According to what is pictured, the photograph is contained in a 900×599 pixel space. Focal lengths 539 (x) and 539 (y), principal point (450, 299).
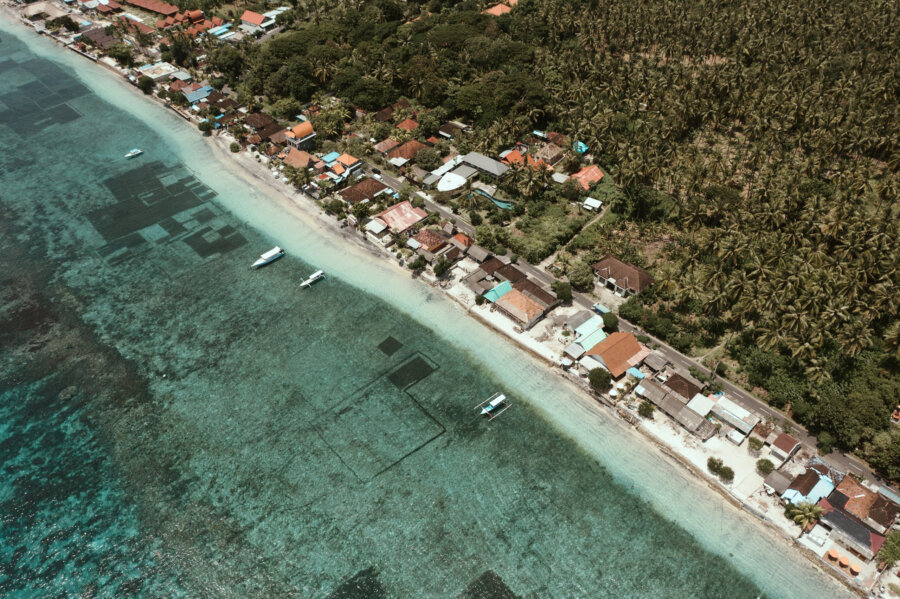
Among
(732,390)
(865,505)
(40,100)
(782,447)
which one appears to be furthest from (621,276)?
(40,100)

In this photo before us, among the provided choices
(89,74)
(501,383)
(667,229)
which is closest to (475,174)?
(667,229)

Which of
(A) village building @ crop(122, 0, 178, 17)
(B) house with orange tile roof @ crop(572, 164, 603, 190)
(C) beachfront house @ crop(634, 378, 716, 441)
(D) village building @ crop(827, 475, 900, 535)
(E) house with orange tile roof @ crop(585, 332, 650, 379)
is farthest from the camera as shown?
(A) village building @ crop(122, 0, 178, 17)

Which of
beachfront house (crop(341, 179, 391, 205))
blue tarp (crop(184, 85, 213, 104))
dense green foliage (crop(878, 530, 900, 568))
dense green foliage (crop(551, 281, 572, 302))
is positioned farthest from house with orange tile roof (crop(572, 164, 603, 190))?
blue tarp (crop(184, 85, 213, 104))

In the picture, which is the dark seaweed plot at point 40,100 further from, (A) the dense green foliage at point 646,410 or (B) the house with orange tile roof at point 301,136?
(A) the dense green foliage at point 646,410

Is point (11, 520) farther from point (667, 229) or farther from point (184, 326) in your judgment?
point (667, 229)

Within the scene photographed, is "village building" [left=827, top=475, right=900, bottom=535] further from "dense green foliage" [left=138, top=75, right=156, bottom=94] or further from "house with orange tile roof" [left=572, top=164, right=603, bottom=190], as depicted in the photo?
"dense green foliage" [left=138, top=75, right=156, bottom=94]

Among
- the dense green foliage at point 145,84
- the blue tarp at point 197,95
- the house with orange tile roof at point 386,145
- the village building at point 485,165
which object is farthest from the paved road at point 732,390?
the dense green foliage at point 145,84

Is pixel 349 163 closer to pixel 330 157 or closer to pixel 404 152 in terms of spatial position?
pixel 330 157
